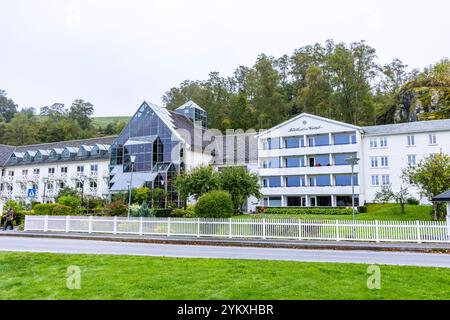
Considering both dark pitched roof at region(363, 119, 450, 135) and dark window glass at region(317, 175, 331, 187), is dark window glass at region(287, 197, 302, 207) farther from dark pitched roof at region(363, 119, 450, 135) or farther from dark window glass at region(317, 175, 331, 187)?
dark pitched roof at region(363, 119, 450, 135)

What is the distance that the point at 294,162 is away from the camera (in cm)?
4706

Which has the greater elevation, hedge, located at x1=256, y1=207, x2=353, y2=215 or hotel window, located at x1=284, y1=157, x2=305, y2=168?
hotel window, located at x1=284, y1=157, x2=305, y2=168

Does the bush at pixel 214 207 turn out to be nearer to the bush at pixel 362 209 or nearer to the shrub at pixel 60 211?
the shrub at pixel 60 211

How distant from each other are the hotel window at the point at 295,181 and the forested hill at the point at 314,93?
15876 millimetres

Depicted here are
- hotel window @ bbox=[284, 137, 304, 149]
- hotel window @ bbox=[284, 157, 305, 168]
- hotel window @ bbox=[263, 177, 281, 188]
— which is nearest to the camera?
hotel window @ bbox=[263, 177, 281, 188]

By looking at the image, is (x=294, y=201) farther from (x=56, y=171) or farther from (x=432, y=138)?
(x=56, y=171)

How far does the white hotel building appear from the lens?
1629 inches

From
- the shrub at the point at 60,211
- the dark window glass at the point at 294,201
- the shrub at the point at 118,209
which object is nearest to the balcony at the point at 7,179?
the shrub at the point at 60,211

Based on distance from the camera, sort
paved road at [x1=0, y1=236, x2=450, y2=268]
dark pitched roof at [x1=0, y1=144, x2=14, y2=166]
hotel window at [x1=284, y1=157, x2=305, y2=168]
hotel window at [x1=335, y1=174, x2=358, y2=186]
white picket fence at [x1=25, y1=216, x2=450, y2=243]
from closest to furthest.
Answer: paved road at [x1=0, y1=236, x2=450, y2=268], white picket fence at [x1=25, y1=216, x2=450, y2=243], hotel window at [x1=335, y1=174, x2=358, y2=186], hotel window at [x1=284, y1=157, x2=305, y2=168], dark pitched roof at [x1=0, y1=144, x2=14, y2=166]

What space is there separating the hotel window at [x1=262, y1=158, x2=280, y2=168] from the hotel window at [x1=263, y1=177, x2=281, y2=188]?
1.70m

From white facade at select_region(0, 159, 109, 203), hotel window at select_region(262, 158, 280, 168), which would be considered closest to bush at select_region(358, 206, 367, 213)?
hotel window at select_region(262, 158, 280, 168)

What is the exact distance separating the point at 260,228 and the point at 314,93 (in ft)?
139

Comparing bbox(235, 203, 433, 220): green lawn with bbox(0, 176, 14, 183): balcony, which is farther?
bbox(0, 176, 14, 183): balcony
